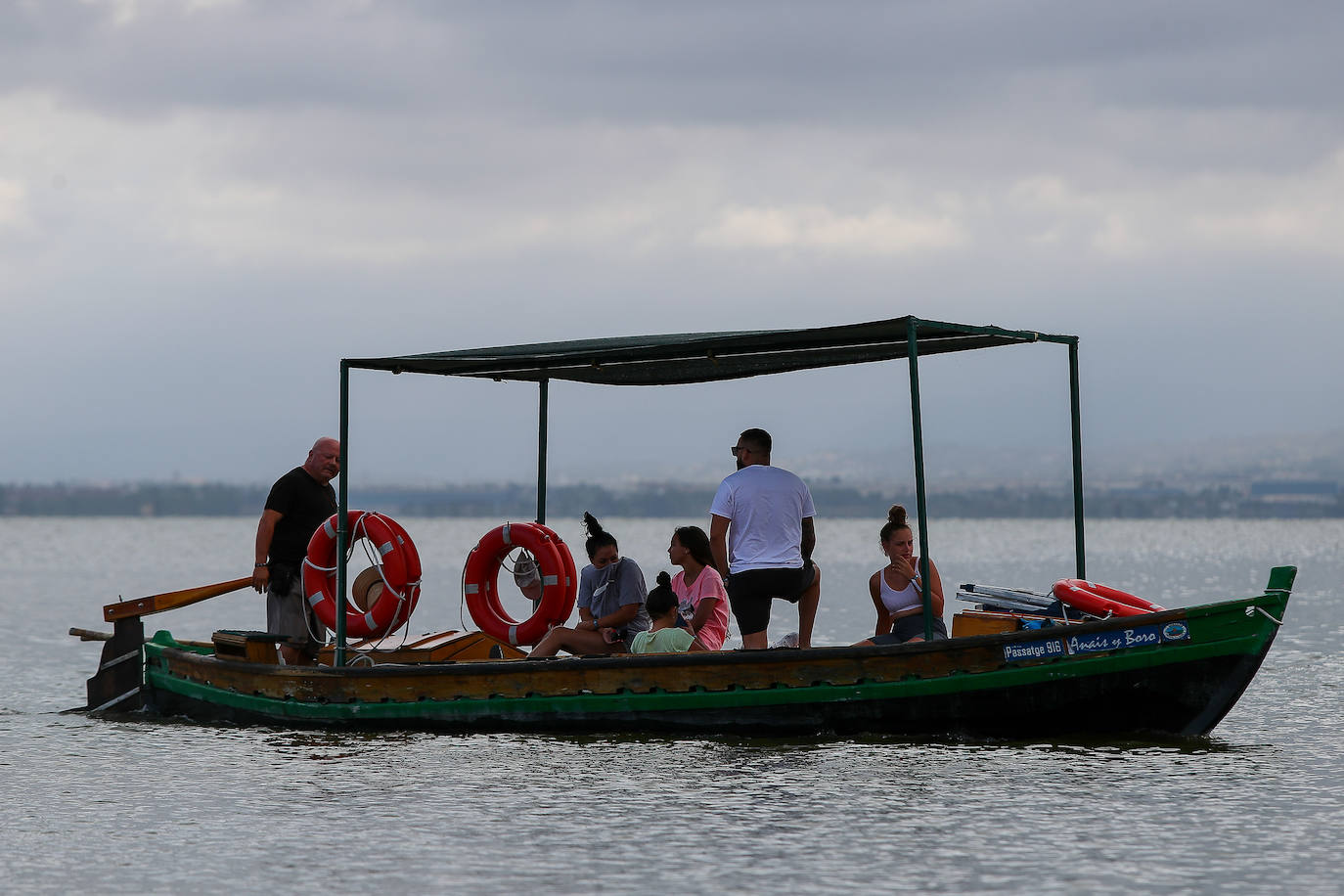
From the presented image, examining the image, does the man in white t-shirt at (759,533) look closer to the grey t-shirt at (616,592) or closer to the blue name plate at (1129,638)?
the grey t-shirt at (616,592)

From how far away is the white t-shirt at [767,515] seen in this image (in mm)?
10070

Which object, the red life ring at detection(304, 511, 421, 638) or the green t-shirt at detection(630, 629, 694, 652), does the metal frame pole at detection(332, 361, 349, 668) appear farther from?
the green t-shirt at detection(630, 629, 694, 652)

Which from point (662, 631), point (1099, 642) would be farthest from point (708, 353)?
point (1099, 642)

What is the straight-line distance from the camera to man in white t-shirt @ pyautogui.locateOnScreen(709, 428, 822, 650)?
1007 cm

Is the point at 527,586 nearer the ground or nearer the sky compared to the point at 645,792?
nearer the sky

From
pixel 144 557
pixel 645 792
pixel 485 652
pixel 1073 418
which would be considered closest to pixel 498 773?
pixel 645 792

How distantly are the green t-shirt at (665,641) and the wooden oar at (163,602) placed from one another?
335 cm

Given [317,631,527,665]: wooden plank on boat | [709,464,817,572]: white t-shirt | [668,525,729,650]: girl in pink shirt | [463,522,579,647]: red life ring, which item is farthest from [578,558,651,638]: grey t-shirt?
[709,464,817,572]: white t-shirt

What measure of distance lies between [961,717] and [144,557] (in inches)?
2942

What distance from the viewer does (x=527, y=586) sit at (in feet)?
38.1

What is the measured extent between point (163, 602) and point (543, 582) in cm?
321

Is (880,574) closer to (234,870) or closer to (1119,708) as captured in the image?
(1119,708)

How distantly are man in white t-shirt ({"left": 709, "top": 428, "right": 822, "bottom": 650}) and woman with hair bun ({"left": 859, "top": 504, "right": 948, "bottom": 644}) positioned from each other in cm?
50

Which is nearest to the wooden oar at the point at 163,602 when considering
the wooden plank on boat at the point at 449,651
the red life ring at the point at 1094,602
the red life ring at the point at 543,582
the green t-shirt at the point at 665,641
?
the wooden plank on boat at the point at 449,651
